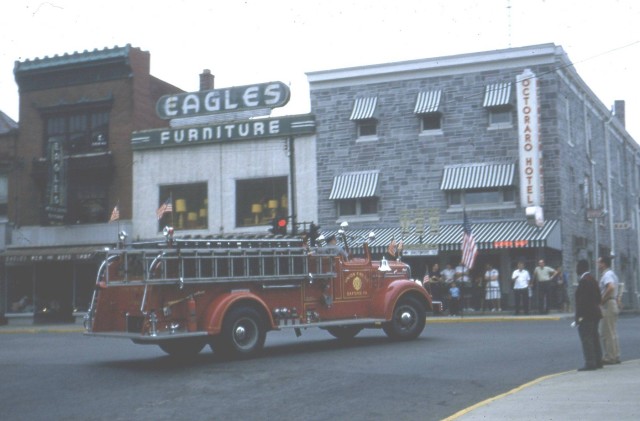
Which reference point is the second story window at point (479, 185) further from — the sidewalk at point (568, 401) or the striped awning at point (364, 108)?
the sidewalk at point (568, 401)

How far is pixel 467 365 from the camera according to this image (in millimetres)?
14484

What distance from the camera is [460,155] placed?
33750mm

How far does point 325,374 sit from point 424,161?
21.4 meters

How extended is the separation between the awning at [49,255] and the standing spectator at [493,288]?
1553cm

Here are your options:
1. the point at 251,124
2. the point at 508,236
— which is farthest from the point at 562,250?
the point at 251,124

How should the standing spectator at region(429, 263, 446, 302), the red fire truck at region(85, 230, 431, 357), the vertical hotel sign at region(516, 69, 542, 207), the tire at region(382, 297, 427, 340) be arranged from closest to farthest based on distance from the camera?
the red fire truck at region(85, 230, 431, 357) < the tire at region(382, 297, 427, 340) < the standing spectator at region(429, 263, 446, 302) < the vertical hotel sign at region(516, 69, 542, 207)

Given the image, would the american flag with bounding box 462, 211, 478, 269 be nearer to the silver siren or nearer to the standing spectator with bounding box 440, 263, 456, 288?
the standing spectator with bounding box 440, 263, 456, 288

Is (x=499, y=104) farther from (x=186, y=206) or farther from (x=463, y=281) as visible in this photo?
(x=186, y=206)

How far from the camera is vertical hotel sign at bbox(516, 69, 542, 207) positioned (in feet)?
105

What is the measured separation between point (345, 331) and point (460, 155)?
16158mm

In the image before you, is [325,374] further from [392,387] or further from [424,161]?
[424,161]

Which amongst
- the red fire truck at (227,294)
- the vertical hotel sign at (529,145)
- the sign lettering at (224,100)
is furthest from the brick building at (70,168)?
the red fire truck at (227,294)

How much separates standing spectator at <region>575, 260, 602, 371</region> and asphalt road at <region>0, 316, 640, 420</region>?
664 mm

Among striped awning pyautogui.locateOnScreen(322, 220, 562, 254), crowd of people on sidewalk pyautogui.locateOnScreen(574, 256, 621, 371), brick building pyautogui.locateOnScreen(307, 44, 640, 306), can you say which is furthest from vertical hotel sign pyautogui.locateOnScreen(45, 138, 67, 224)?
crowd of people on sidewalk pyautogui.locateOnScreen(574, 256, 621, 371)
